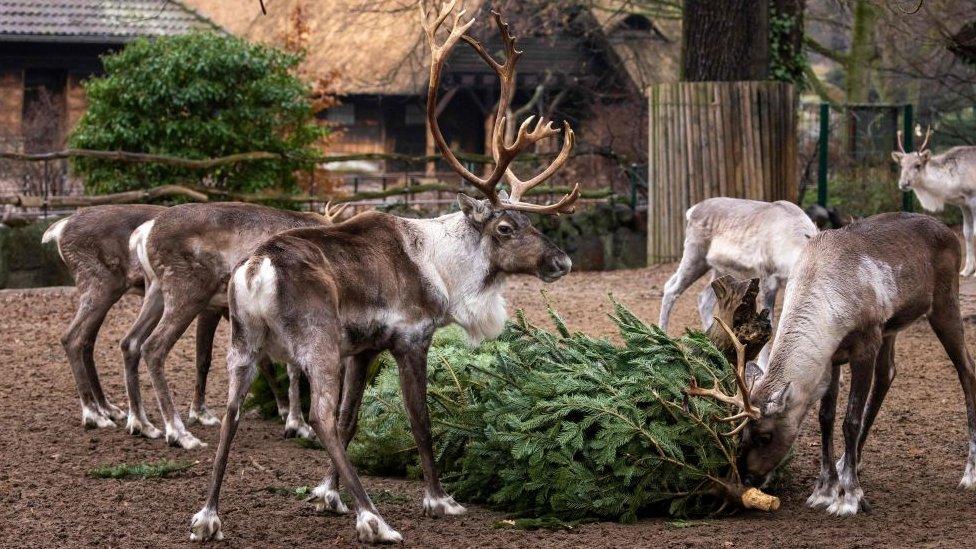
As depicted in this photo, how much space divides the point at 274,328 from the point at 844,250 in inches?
114

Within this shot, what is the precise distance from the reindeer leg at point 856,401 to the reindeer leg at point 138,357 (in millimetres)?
4208

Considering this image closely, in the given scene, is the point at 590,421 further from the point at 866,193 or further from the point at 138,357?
the point at 866,193

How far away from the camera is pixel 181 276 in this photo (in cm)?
778

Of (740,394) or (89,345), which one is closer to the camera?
(740,394)

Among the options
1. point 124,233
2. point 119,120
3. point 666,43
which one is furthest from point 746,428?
point 666,43

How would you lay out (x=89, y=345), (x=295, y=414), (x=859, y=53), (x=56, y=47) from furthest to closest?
(x=56, y=47)
(x=859, y=53)
(x=89, y=345)
(x=295, y=414)

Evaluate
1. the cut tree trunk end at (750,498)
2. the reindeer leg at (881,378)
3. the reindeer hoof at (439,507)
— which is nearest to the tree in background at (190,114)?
the reindeer hoof at (439,507)

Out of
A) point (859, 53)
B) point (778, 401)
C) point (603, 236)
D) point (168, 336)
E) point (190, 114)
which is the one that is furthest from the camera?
point (859, 53)

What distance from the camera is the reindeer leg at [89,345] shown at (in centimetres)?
818

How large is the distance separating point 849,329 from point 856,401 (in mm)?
386

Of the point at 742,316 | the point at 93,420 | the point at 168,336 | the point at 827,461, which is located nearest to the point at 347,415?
the point at 168,336

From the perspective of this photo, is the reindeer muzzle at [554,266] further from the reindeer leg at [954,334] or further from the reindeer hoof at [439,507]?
the reindeer leg at [954,334]

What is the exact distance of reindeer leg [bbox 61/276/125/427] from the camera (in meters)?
8.18

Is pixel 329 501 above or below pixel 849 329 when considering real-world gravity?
below
